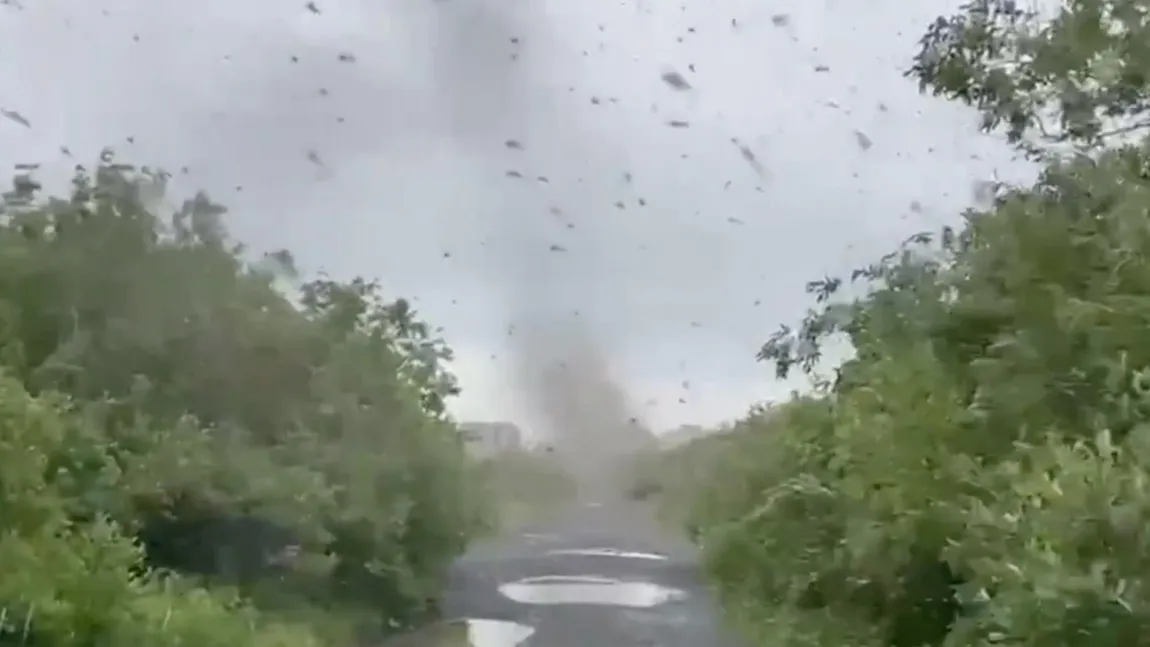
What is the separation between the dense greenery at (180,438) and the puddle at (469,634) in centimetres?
12

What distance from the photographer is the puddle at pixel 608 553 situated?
24.2 ft

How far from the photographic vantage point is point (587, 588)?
8.13 m

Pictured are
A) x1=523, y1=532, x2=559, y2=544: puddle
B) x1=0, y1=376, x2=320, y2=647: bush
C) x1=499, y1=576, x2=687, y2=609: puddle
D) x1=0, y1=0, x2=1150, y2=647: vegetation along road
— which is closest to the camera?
x1=0, y1=0, x2=1150, y2=647: vegetation along road

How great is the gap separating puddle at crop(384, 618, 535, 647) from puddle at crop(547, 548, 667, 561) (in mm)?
612

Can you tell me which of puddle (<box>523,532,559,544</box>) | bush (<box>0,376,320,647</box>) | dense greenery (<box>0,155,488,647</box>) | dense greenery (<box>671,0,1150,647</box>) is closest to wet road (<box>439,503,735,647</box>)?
puddle (<box>523,532,559,544</box>)

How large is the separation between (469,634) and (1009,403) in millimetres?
3790

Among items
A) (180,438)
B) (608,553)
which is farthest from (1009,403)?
(608,553)

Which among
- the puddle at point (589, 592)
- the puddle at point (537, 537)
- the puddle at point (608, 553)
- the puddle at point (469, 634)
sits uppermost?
the puddle at point (537, 537)

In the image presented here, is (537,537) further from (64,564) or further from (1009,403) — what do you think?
(1009,403)

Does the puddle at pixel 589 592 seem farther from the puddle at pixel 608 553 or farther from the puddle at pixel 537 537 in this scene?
the puddle at pixel 537 537

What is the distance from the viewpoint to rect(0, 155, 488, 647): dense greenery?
3742 mm

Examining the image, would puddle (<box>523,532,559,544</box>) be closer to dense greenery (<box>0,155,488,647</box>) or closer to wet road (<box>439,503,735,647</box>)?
wet road (<box>439,503,735,647</box>)

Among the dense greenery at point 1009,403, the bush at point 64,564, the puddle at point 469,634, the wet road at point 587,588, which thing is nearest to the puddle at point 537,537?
the wet road at point 587,588

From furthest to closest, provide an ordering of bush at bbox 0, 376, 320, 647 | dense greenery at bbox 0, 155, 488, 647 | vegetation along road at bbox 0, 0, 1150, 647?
dense greenery at bbox 0, 155, 488, 647, bush at bbox 0, 376, 320, 647, vegetation along road at bbox 0, 0, 1150, 647
